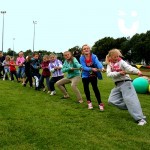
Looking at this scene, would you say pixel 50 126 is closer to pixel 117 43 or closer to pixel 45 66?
pixel 45 66

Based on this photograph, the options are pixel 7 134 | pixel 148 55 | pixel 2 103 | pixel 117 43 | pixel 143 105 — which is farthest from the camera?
pixel 117 43

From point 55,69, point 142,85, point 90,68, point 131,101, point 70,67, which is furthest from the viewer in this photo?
point 142,85

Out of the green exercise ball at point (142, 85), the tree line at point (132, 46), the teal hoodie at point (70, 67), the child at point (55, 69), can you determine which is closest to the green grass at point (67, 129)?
the teal hoodie at point (70, 67)

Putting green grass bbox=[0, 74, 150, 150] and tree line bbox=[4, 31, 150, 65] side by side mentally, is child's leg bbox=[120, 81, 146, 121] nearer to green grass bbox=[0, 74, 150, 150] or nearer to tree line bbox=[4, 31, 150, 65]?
green grass bbox=[0, 74, 150, 150]

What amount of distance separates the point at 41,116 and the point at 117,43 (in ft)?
362

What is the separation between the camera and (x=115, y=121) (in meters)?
8.07

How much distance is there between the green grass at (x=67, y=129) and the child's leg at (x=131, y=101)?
0.77ft

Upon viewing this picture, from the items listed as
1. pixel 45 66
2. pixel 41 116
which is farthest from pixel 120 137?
pixel 45 66

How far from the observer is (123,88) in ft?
27.0

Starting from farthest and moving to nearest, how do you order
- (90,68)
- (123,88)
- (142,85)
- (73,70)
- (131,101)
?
(142,85) → (73,70) → (90,68) → (123,88) → (131,101)

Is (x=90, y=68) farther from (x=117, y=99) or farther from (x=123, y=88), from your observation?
(x=123, y=88)

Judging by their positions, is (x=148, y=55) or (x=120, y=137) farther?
(x=148, y=55)

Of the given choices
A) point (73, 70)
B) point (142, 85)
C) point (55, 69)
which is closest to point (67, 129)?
point (73, 70)

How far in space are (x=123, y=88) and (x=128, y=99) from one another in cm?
32
